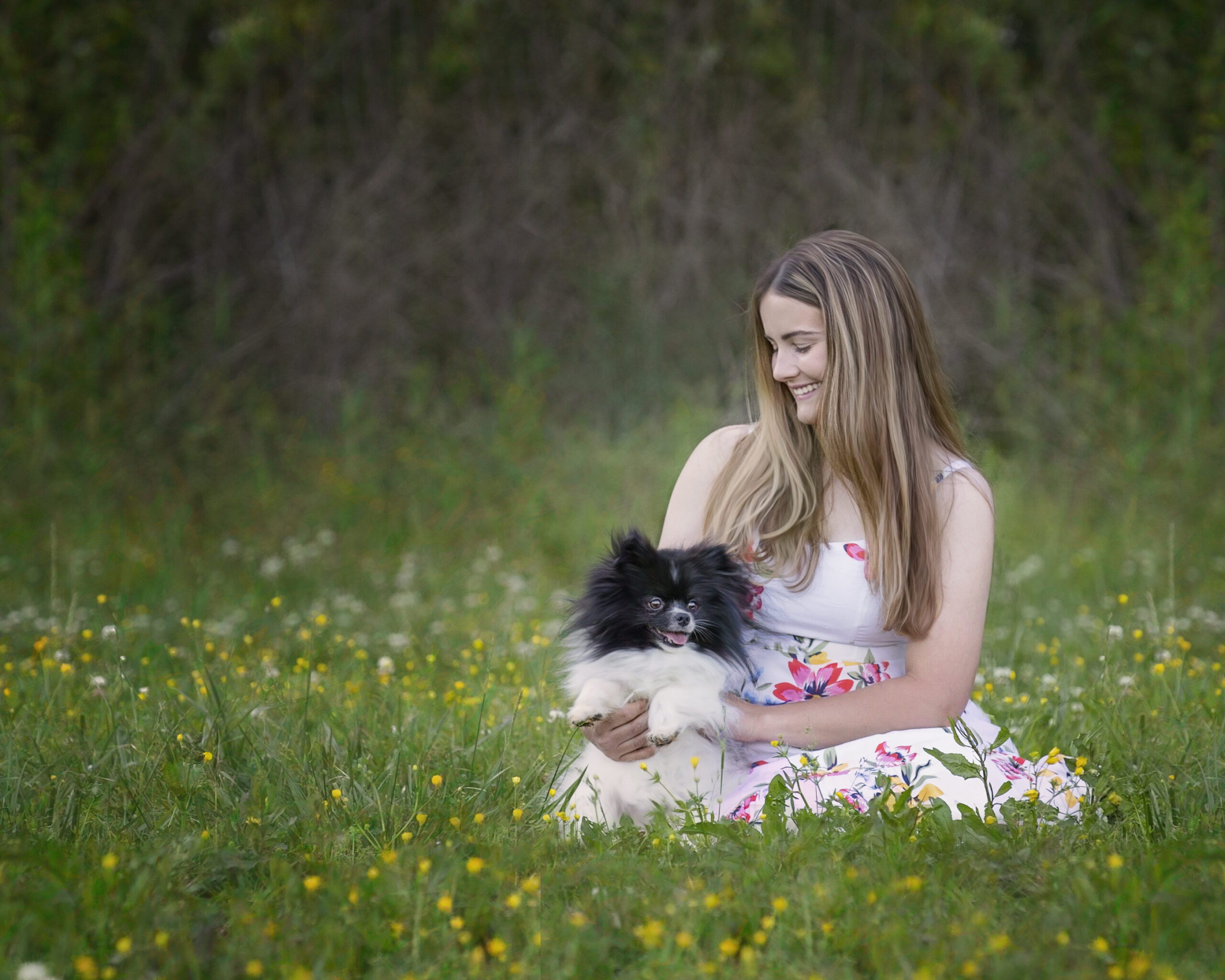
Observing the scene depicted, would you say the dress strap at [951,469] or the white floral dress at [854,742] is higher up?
the dress strap at [951,469]

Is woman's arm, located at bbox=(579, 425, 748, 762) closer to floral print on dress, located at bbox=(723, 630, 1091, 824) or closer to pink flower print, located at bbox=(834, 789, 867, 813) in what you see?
floral print on dress, located at bbox=(723, 630, 1091, 824)

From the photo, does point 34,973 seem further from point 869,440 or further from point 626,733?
point 869,440

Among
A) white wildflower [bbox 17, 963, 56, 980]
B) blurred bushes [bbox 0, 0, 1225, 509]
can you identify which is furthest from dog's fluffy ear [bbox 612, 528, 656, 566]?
blurred bushes [bbox 0, 0, 1225, 509]

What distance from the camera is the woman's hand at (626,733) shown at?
2.43 metres

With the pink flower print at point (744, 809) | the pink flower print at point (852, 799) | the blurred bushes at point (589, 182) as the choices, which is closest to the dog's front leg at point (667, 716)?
the pink flower print at point (744, 809)

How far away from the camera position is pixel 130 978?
1.74m

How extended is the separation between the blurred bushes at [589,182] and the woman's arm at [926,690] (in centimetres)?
446

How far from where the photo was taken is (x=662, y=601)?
8.16 ft

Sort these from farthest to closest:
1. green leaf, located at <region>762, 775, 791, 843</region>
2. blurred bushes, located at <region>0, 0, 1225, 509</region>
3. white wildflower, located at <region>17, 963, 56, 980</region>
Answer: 1. blurred bushes, located at <region>0, 0, 1225, 509</region>
2. green leaf, located at <region>762, 775, 791, 843</region>
3. white wildflower, located at <region>17, 963, 56, 980</region>

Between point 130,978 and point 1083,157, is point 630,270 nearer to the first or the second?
point 1083,157

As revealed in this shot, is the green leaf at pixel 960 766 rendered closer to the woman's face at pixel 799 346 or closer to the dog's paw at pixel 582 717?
the dog's paw at pixel 582 717

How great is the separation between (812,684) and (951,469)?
23.9 inches

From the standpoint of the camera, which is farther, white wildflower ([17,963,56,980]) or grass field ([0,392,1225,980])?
grass field ([0,392,1225,980])

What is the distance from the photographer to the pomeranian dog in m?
2.44
